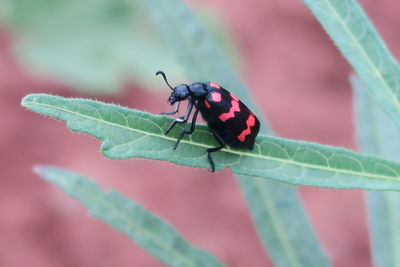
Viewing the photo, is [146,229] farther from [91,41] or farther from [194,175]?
[91,41]

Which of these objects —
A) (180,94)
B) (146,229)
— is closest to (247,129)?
(180,94)

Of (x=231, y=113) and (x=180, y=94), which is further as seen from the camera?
(x=180, y=94)

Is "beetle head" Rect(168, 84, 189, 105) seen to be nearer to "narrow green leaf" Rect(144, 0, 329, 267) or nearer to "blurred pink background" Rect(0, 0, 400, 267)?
"narrow green leaf" Rect(144, 0, 329, 267)

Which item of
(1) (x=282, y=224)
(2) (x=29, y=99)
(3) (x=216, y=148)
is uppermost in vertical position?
(1) (x=282, y=224)

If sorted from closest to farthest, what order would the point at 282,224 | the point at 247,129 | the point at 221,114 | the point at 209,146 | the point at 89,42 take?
1. the point at 209,146
2. the point at 247,129
3. the point at 221,114
4. the point at 282,224
5. the point at 89,42

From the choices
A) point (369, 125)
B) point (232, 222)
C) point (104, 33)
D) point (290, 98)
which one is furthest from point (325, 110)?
point (369, 125)

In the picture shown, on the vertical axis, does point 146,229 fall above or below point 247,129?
below

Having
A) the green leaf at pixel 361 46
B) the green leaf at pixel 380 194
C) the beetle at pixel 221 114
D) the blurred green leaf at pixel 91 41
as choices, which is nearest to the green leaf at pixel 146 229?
the beetle at pixel 221 114
